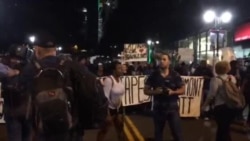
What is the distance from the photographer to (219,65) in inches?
340

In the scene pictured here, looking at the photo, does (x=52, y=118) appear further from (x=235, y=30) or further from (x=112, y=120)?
(x=235, y=30)

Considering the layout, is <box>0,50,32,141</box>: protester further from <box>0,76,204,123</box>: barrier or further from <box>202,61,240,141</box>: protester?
<box>0,76,204,123</box>: barrier

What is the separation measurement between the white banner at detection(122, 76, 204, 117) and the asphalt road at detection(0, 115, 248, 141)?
0.31m

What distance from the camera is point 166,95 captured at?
8.51 metres

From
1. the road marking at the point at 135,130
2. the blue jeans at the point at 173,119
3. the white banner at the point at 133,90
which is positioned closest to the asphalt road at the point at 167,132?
the road marking at the point at 135,130

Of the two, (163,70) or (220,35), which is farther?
(220,35)

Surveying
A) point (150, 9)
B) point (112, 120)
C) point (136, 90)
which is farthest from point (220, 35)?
point (150, 9)

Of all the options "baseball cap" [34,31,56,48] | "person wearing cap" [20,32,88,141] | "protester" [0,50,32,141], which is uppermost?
"baseball cap" [34,31,56,48]

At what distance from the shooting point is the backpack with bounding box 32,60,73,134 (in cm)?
429

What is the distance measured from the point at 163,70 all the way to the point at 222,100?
3.31 feet

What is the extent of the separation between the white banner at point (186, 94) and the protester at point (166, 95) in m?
6.26

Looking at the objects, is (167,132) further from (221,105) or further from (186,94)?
(221,105)

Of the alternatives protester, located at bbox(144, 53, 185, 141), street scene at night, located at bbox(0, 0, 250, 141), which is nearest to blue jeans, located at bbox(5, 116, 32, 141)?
street scene at night, located at bbox(0, 0, 250, 141)

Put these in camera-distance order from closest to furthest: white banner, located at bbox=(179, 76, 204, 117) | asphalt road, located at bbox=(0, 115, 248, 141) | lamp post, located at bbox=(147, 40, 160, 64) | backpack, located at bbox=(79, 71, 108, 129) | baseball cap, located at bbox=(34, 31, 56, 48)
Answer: backpack, located at bbox=(79, 71, 108, 129)
baseball cap, located at bbox=(34, 31, 56, 48)
asphalt road, located at bbox=(0, 115, 248, 141)
white banner, located at bbox=(179, 76, 204, 117)
lamp post, located at bbox=(147, 40, 160, 64)
